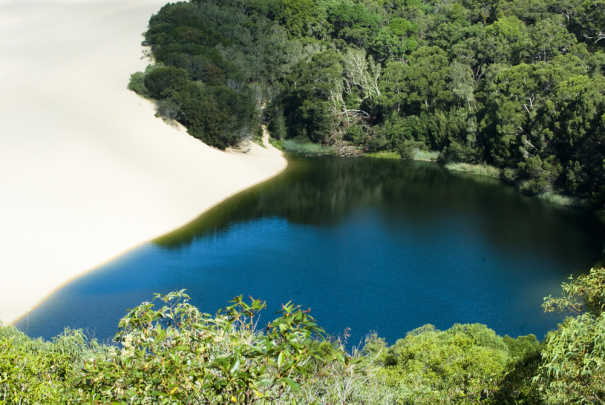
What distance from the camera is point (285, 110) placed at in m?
68.4

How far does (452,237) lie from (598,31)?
144 ft

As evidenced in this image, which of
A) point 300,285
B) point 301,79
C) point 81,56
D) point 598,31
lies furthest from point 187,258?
point 598,31

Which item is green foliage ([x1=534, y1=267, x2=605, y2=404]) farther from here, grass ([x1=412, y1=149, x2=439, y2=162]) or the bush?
the bush

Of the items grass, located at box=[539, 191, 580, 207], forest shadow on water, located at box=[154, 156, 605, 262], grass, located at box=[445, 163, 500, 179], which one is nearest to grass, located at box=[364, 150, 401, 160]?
forest shadow on water, located at box=[154, 156, 605, 262]

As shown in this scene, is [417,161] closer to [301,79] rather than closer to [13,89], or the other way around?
[301,79]

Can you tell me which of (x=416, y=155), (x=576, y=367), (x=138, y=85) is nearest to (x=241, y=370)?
(x=576, y=367)

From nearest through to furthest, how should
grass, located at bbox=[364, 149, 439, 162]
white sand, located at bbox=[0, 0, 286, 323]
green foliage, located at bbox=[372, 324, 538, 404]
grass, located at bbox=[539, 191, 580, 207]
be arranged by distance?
green foliage, located at bbox=[372, 324, 538, 404] < white sand, located at bbox=[0, 0, 286, 323] < grass, located at bbox=[539, 191, 580, 207] < grass, located at bbox=[364, 149, 439, 162]

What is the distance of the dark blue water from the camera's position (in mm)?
23781

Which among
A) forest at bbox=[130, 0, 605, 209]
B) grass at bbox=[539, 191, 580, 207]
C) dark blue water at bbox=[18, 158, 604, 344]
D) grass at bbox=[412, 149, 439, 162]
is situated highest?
forest at bbox=[130, 0, 605, 209]

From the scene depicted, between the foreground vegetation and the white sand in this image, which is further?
the white sand

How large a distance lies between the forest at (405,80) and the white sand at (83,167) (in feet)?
13.3

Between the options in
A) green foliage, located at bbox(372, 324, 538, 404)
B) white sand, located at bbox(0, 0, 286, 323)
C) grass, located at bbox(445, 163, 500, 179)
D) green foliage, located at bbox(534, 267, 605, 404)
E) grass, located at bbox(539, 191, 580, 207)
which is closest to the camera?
green foliage, located at bbox(534, 267, 605, 404)

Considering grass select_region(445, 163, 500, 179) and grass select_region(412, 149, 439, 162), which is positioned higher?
grass select_region(412, 149, 439, 162)

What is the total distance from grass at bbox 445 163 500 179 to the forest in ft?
2.20
